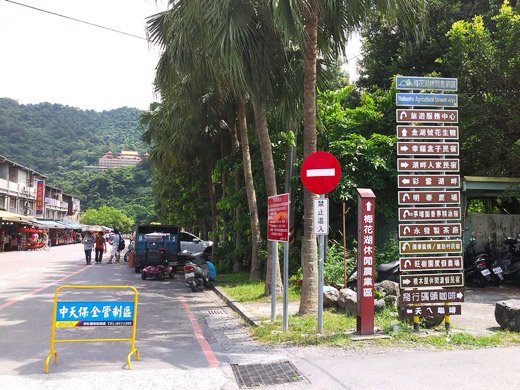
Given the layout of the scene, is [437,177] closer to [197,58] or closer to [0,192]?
[197,58]

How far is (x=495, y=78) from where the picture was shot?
48.0ft

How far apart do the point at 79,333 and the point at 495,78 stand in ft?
43.7

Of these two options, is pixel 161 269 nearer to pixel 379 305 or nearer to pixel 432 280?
pixel 379 305

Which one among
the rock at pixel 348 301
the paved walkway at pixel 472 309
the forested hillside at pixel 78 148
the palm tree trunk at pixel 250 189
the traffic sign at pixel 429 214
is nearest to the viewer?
the traffic sign at pixel 429 214

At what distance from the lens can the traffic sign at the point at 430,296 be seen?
7812 millimetres

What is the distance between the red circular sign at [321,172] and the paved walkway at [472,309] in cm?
291

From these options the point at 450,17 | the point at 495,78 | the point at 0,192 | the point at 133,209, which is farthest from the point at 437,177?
the point at 133,209

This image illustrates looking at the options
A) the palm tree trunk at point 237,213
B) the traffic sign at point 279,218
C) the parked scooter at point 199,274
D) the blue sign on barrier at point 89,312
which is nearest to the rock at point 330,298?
the traffic sign at point 279,218

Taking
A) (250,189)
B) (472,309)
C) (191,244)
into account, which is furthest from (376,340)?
(191,244)

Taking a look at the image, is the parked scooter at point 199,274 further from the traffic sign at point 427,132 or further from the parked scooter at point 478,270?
the traffic sign at point 427,132

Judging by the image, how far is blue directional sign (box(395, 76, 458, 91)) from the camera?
8172 mm

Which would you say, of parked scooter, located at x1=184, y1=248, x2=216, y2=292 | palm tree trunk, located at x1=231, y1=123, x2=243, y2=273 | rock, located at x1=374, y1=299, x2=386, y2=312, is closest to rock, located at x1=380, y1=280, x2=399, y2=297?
rock, located at x1=374, y1=299, x2=386, y2=312

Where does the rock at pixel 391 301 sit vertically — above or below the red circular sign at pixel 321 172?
below

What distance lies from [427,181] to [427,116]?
1.11 m
